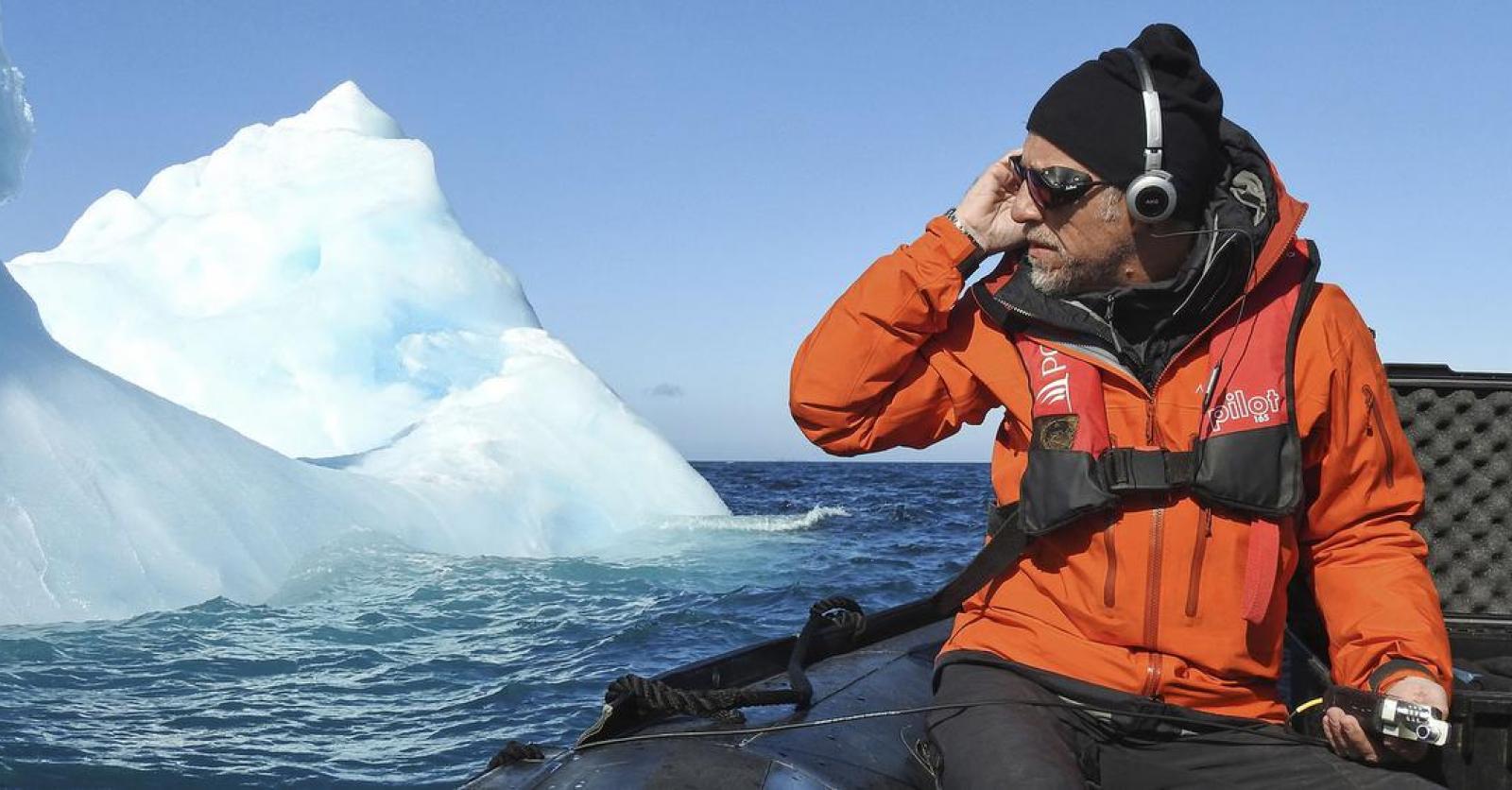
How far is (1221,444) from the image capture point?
221cm

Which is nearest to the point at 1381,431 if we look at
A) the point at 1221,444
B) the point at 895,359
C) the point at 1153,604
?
the point at 1221,444

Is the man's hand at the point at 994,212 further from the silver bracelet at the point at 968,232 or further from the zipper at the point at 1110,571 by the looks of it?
the zipper at the point at 1110,571

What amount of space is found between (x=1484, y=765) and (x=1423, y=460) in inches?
45.5

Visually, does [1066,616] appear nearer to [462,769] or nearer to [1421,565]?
[1421,565]

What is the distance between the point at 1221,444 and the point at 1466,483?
2.10 meters

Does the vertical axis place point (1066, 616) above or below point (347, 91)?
below

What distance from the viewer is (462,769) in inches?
188

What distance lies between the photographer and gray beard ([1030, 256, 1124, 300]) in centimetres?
237

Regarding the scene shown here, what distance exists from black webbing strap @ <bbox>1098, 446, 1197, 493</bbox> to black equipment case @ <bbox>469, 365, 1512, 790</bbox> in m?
0.46

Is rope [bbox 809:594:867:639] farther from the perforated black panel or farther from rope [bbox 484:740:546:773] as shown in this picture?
the perforated black panel

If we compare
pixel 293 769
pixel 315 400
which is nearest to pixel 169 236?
pixel 315 400

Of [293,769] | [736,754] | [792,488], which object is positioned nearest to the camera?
[736,754]

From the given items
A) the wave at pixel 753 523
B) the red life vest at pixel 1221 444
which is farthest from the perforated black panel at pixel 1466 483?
the wave at pixel 753 523

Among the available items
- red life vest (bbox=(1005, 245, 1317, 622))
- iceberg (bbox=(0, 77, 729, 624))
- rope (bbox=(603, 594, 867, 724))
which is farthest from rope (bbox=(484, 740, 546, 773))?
iceberg (bbox=(0, 77, 729, 624))
